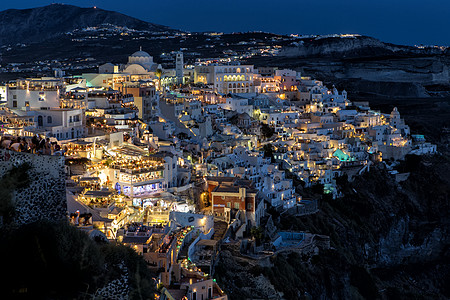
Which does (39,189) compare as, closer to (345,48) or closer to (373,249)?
(373,249)

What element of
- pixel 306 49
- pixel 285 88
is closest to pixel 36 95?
pixel 285 88

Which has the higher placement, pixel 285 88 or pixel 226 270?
pixel 285 88

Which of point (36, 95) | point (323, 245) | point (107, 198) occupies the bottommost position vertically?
point (323, 245)

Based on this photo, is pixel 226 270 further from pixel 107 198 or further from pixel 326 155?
pixel 326 155

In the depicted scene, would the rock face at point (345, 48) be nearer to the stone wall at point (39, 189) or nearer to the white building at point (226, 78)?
the white building at point (226, 78)

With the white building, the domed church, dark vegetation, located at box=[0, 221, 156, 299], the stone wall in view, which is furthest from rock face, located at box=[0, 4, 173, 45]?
dark vegetation, located at box=[0, 221, 156, 299]

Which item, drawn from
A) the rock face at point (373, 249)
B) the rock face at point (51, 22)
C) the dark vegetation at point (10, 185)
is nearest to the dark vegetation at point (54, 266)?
the dark vegetation at point (10, 185)
